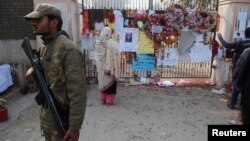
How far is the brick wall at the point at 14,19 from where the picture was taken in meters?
7.36

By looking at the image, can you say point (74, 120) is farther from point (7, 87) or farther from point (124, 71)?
point (124, 71)

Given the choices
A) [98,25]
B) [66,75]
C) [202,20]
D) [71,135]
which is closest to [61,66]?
[66,75]

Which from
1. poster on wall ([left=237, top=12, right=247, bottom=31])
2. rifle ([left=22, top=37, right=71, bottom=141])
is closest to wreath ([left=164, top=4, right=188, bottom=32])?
poster on wall ([left=237, top=12, right=247, bottom=31])

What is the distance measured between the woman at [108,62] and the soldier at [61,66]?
3467 millimetres

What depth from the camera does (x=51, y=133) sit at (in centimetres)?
260

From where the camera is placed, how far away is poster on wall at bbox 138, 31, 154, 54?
7969 millimetres

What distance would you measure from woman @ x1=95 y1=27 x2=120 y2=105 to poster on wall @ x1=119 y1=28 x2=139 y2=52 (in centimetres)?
182

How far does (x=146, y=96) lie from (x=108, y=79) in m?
1.47

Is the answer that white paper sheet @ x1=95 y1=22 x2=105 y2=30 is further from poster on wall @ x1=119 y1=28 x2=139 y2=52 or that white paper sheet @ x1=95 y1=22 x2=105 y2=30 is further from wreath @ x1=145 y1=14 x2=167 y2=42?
wreath @ x1=145 y1=14 x2=167 y2=42

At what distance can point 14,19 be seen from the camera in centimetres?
746

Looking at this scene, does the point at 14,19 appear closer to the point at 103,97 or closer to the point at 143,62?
the point at 103,97

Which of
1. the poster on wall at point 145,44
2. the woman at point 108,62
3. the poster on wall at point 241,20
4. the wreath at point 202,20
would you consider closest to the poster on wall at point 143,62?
the poster on wall at point 145,44

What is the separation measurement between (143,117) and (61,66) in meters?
3.48

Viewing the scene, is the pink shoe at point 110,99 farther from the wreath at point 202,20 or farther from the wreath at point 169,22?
the wreath at point 202,20
